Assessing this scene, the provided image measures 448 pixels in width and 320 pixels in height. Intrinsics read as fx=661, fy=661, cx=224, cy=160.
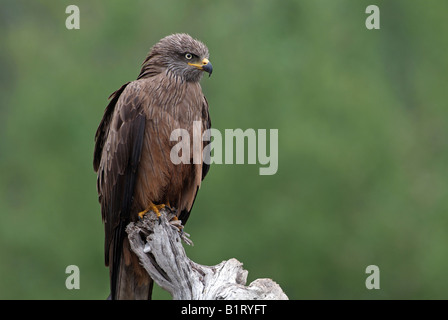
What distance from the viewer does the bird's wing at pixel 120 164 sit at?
5328mm

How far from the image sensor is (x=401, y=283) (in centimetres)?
1213

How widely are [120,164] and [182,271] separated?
3.58 ft

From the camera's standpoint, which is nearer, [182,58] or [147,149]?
[147,149]

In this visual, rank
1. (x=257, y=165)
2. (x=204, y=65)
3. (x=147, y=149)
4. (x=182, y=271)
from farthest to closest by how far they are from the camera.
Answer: (x=257, y=165)
(x=204, y=65)
(x=147, y=149)
(x=182, y=271)

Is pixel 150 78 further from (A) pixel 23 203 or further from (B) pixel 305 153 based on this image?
(A) pixel 23 203

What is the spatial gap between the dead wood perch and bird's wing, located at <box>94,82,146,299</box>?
22cm

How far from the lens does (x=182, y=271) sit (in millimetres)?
4836

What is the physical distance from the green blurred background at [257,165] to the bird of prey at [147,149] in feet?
17.0

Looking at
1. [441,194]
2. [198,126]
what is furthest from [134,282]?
[441,194]

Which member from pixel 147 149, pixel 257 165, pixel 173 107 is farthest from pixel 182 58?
pixel 257 165

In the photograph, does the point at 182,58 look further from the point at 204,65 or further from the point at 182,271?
the point at 182,271

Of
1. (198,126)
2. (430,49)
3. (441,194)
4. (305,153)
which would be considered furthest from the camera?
(430,49)

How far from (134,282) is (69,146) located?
6.33 m

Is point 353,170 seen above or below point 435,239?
above
